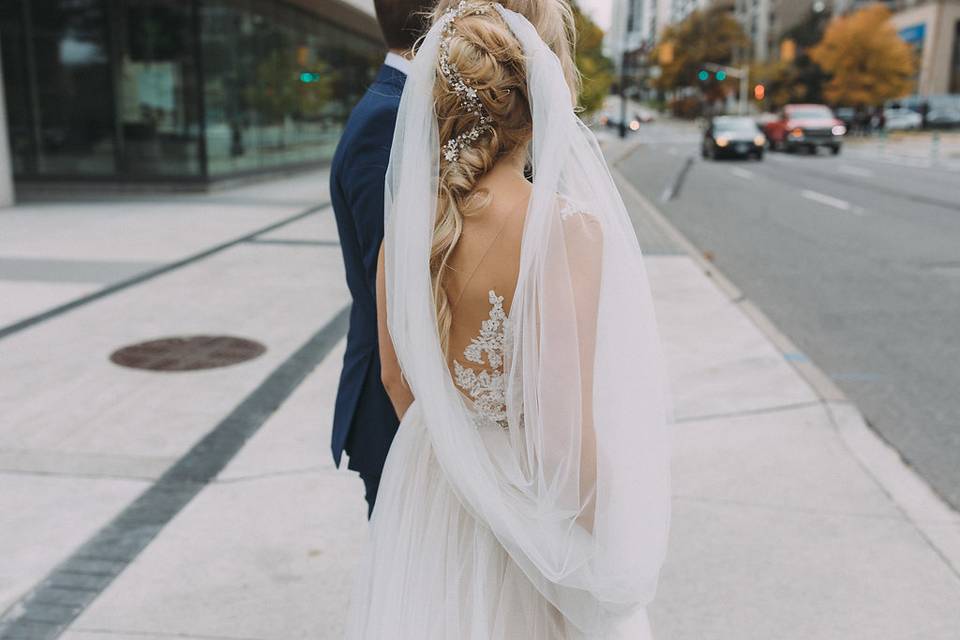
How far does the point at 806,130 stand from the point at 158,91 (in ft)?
86.2

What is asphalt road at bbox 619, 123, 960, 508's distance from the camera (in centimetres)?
558

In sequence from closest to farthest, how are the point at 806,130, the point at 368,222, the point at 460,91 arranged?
1. the point at 460,91
2. the point at 368,222
3. the point at 806,130

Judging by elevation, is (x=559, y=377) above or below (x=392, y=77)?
below

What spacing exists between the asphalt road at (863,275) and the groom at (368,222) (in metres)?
3.06

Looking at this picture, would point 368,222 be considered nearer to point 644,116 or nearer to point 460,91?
point 460,91

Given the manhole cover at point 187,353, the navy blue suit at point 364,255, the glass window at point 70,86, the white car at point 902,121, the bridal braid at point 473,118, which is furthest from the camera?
the white car at point 902,121

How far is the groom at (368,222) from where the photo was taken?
2131 mm

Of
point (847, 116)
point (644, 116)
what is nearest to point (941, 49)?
point (847, 116)

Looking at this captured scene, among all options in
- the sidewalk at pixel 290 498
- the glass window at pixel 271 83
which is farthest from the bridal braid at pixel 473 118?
the glass window at pixel 271 83

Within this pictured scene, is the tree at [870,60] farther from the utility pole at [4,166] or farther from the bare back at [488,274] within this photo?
the bare back at [488,274]

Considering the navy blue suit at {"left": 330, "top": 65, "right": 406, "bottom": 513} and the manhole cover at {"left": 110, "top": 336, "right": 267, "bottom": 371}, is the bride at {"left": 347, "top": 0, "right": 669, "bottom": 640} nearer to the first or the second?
the navy blue suit at {"left": 330, "top": 65, "right": 406, "bottom": 513}

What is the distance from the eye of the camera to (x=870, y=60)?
5459 cm

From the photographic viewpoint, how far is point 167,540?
11.9 feet

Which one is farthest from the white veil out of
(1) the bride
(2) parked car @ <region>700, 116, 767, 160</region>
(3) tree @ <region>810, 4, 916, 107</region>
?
(3) tree @ <region>810, 4, 916, 107</region>
